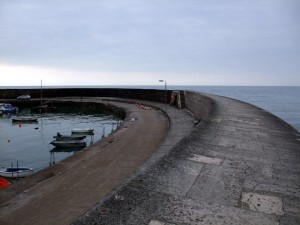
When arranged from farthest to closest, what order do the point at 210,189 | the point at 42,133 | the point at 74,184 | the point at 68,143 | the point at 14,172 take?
the point at 42,133
the point at 68,143
the point at 14,172
the point at 74,184
the point at 210,189

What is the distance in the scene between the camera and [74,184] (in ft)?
43.8

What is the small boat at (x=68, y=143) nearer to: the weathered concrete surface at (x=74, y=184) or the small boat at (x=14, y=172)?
the weathered concrete surface at (x=74, y=184)

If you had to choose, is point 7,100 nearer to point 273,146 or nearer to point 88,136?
point 88,136

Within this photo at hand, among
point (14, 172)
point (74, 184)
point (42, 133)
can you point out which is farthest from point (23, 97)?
point (74, 184)


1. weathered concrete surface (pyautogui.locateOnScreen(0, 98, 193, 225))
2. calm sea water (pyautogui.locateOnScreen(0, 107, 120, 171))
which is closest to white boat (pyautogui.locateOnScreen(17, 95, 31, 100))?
calm sea water (pyautogui.locateOnScreen(0, 107, 120, 171))

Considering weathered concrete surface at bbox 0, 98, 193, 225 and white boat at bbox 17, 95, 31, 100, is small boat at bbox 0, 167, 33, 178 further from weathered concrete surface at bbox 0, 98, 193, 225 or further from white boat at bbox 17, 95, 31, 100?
white boat at bbox 17, 95, 31, 100

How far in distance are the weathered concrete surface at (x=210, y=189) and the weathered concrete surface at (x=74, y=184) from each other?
27.3 inches

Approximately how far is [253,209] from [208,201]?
75cm

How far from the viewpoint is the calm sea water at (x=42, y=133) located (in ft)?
78.8

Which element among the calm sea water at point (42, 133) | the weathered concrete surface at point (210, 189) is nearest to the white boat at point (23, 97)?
the calm sea water at point (42, 133)

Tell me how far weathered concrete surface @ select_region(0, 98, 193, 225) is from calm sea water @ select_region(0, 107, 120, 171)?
521cm

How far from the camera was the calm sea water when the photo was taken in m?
24.0

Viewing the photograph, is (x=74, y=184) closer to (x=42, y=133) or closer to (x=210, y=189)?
(x=210, y=189)

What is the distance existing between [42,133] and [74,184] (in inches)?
918
